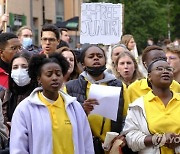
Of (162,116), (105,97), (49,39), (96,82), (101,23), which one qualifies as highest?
(101,23)

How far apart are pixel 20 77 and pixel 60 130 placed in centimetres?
149

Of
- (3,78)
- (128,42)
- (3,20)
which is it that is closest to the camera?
(3,78)

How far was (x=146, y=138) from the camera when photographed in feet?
19.7

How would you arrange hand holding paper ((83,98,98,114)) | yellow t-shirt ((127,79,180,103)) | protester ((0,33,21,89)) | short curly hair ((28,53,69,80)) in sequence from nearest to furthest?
short curly hair ((28,53,69,80)) → hand holding paper ((83,98,98,114)) → yellow t-shirt ((127,79,180,103)) → protester ((0,33,21,89))

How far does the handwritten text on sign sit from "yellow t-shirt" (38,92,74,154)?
414 cm

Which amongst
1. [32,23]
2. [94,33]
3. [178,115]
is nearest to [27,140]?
[178,115]

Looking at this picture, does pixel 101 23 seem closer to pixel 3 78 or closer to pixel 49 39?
pixel 49 39

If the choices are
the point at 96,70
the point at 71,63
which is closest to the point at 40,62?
the point at 96,70

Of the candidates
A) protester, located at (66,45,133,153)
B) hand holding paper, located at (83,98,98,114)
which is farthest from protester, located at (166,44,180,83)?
hand holding paper, located at (83,98,98,114)

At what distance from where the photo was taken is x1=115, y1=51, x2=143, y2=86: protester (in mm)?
8008

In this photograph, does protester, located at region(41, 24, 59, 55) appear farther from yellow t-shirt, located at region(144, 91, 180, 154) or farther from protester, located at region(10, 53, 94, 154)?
yellow t-shirt, located at region(144, 91, 180, 154)

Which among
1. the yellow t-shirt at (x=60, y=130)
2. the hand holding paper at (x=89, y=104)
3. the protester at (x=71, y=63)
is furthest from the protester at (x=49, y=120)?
the protester at (x=71, y=63)

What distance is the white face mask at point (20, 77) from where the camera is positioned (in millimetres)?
7160

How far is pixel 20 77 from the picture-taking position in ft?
23.5
